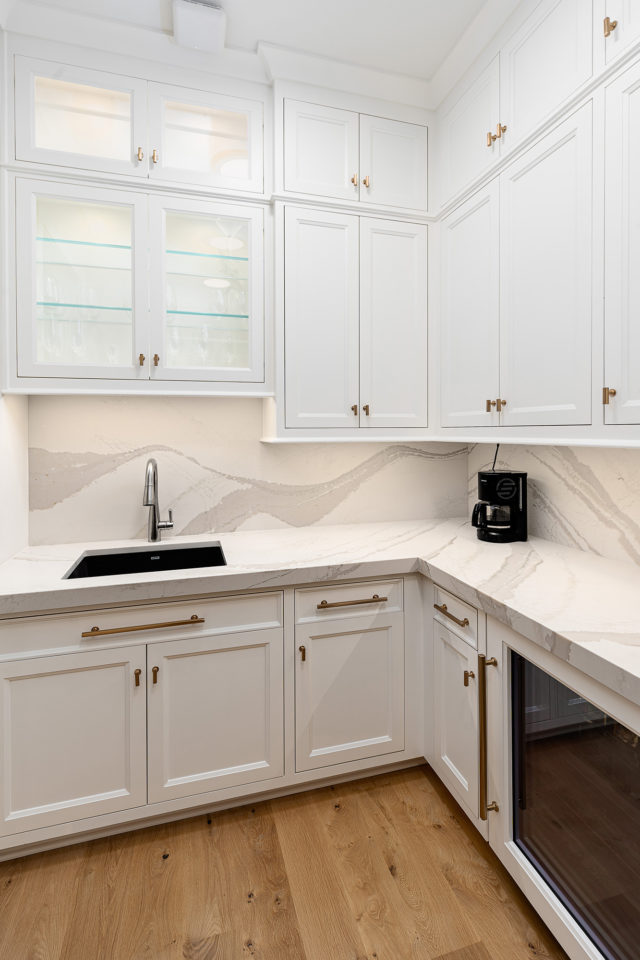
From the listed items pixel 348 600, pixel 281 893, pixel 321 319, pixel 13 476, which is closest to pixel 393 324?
pixel 321 319

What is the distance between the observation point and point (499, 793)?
1454 mm

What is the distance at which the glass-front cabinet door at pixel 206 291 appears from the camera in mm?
1950

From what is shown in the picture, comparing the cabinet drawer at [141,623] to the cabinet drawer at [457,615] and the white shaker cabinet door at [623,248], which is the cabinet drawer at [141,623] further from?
the white shaker cabinet door at [623,248]

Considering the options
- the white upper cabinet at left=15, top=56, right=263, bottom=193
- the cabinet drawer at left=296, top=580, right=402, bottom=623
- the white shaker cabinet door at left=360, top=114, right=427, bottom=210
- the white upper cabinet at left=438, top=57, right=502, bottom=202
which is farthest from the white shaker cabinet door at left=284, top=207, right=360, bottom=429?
the cabinet drawer at left=296, top=580, right=402, bottom=623

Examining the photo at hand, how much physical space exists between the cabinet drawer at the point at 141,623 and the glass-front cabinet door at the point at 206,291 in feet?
2.91

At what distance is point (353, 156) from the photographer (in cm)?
213

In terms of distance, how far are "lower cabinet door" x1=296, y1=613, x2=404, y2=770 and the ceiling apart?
218cm

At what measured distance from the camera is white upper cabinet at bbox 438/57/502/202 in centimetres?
185

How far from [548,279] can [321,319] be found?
875 mm

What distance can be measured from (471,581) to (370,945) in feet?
3.26

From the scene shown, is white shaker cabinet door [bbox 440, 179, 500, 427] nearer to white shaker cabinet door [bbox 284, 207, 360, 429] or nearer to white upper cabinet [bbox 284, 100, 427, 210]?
white upper cabinet [bbox 284, 100, 427, 210]

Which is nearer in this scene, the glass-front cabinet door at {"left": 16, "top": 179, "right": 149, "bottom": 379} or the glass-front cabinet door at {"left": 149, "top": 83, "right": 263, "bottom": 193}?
the glass-front cabinet door at {"left": 16, "top": 179, "right": 149, "bottom": 379}

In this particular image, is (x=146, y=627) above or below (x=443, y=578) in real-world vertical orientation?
below

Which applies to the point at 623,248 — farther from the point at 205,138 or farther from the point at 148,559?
the point at 148,559
